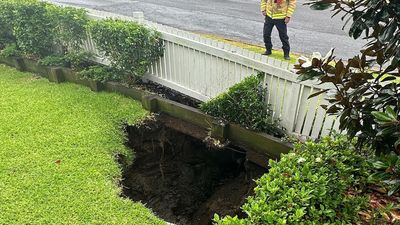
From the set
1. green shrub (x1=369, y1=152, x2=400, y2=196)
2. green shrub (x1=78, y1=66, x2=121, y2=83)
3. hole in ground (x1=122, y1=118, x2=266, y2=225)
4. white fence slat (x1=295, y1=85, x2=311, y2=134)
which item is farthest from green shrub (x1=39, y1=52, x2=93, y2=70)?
green shrub (x1=369, y1=152, x2=400, y2=196)

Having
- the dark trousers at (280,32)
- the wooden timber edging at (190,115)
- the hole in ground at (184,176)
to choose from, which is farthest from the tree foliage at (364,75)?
the dark trousers at (280,32)

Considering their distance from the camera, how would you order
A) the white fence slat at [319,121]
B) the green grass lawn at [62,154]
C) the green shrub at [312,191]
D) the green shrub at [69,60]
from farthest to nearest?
the green shrub at [69,60]
the white fence slat at [319,121]
the green grass lawn at [62,154]
the green shrub at [312,191]

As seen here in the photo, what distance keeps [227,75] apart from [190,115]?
857 mm

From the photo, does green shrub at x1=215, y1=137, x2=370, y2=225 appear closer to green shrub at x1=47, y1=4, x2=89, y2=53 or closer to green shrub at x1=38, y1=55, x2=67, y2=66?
green shrub at x1=47, y1=4, x2=89, y2=53

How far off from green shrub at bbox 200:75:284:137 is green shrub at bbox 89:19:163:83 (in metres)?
1.54

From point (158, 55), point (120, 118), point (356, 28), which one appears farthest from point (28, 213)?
point (356, 28)

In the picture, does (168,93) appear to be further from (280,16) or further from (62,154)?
(280,16)

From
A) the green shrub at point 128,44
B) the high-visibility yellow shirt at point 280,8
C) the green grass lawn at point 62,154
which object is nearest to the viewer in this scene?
the green grass lawn at point 62,154

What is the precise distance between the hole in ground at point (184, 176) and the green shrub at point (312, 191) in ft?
4.94

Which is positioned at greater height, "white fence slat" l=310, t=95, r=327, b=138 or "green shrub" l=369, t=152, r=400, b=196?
"green shrub" l=369, t=152, r=400, b=196

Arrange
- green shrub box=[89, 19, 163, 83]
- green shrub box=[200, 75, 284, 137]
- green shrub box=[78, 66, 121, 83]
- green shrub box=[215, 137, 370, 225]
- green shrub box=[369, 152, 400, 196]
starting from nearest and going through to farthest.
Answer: green shrub box=[369, 152, 400, 196] < green shrub box=[215, 137, 370, 225] < green shrub box=[200, 75, 284, 137] < green shrub box=[89, 19, 163, 83] < green shrub box=[78, 66, 121, 83]

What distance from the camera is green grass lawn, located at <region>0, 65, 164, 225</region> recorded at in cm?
351

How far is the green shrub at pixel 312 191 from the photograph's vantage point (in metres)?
2.21

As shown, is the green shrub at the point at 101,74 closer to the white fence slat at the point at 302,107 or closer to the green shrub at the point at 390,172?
the white fence slat at the point at 302,107
